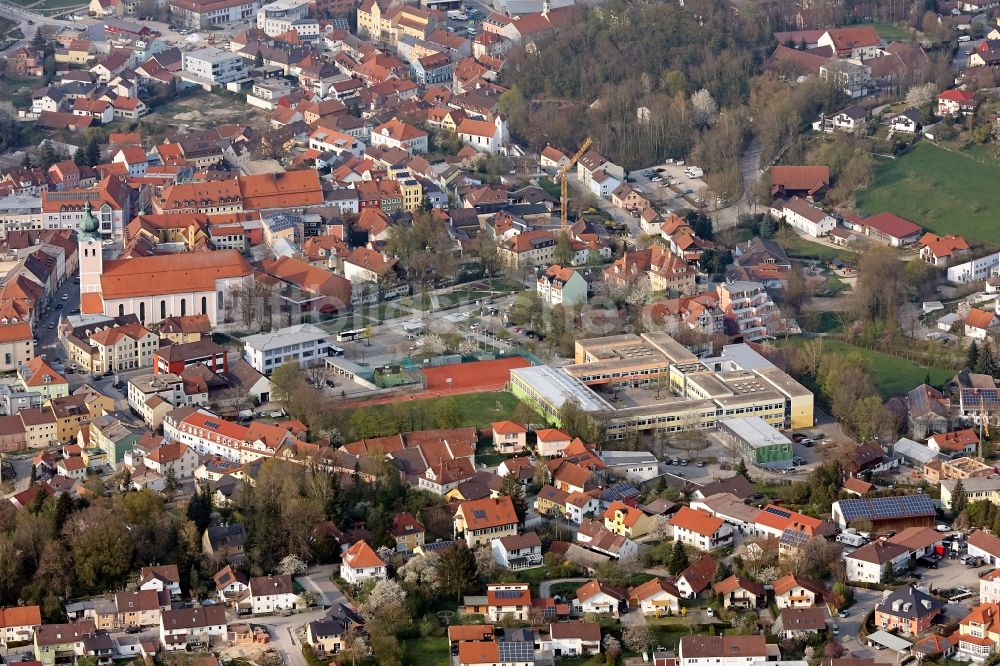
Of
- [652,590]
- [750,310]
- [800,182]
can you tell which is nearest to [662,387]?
[750,310]

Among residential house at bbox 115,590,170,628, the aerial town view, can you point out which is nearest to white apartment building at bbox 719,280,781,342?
the aerial town view

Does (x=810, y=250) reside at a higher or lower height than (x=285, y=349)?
lower

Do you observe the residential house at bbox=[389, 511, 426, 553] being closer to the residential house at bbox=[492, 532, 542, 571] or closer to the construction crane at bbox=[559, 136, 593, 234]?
the residential house at bbox=[492, 532, 542, 571]

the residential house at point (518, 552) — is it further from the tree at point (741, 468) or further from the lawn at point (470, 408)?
the lawn at point (470, 408)

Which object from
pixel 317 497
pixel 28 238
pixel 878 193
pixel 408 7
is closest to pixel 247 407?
pixel 317 497

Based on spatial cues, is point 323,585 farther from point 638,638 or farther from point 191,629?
point 638,638

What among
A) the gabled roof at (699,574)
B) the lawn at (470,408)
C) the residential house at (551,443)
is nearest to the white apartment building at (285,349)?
the lawn at (470,408)
